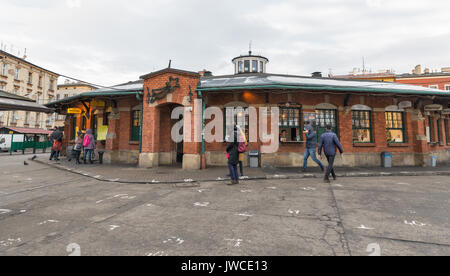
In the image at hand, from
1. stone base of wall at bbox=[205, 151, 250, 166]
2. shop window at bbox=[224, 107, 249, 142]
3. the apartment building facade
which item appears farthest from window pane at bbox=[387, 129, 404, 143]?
the apartment building facade

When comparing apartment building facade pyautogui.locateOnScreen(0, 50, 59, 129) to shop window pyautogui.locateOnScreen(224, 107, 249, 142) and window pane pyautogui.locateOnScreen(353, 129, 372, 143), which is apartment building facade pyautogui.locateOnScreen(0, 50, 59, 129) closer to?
shop window pyautogui.locateOnScreen(224, 107, 249, 142)

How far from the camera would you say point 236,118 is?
10.7m

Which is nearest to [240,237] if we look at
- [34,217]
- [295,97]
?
[34,217]

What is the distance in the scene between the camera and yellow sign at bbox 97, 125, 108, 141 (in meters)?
12.1

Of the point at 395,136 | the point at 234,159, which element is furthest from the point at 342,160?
the point at 234,159

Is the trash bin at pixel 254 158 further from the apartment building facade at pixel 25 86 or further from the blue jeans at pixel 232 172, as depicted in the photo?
the apartment building facade at pixel 25 86

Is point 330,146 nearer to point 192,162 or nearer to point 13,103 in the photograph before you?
point 192,162

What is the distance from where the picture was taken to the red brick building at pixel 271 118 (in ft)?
32.0

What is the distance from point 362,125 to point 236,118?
23.5 feet

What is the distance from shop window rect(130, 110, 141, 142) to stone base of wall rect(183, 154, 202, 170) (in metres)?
4.25

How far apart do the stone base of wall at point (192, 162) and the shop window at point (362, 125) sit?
8803 mm

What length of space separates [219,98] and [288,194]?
685 cm

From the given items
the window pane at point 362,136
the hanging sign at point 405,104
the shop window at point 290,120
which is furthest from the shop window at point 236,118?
the hanging sign at point 405,104

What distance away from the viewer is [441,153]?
40.9ft
